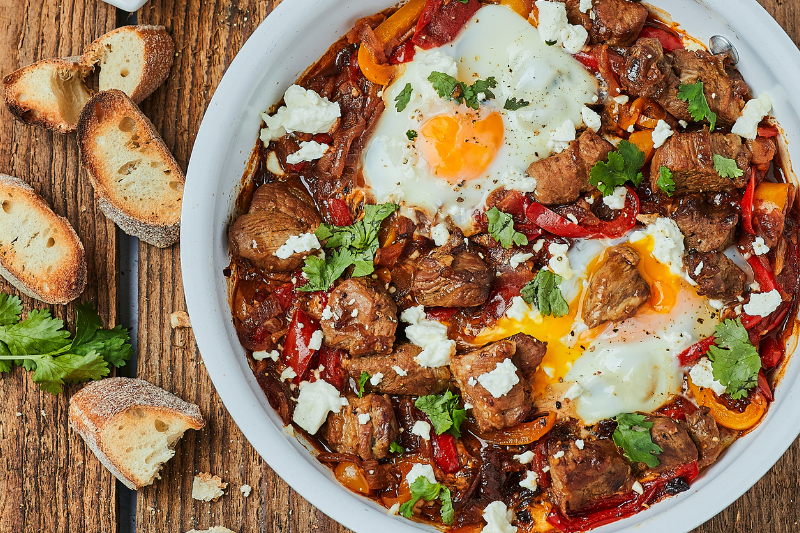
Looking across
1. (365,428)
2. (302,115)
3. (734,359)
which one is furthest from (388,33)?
(734,359)

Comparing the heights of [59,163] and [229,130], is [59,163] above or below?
below

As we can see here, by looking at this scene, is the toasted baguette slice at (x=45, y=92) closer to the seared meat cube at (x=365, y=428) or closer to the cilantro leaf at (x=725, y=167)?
the seared meat cube at (x=365, y=428)

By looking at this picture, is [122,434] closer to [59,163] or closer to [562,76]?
[59,163]

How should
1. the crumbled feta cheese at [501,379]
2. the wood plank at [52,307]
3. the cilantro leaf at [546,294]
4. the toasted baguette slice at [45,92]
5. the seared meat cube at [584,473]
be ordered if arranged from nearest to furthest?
the crumbled feta cheese at [501,379] → the seared meat cube at [584,473] → the cilantro leaf at [546,294] → the toasted baguette slice at [45,92] → the wood plank at [52,307]

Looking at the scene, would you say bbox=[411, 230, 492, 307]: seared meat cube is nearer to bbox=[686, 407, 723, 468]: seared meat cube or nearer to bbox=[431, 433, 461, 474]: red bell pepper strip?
bbox=[431, 433, 461, 474]: red bell pepper strip

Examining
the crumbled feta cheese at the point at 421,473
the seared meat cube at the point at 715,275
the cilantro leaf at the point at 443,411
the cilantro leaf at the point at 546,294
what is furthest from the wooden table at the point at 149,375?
the cilantro leaf at the point at 546,294

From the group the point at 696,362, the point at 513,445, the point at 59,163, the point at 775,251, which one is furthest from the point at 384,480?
the point at 59,163
